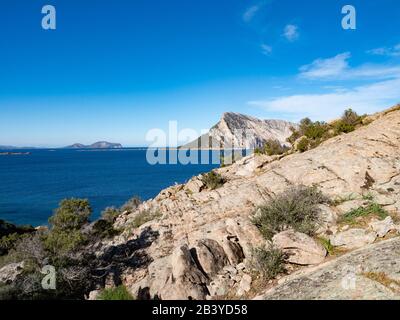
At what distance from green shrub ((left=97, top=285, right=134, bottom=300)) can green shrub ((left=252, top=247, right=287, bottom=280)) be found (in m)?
4.69

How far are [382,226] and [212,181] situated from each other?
12667 millimetres

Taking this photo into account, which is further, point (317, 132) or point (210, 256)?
point (317, 132)

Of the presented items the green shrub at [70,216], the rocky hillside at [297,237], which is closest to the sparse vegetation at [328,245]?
the rocky hillside at [297,237]

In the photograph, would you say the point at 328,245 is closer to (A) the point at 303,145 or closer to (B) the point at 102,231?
(A) the point at 303,145

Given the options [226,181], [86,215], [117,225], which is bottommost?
[117,225]

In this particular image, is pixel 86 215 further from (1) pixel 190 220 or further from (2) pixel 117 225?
(1) pixel 190 220

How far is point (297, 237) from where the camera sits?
10672 mm

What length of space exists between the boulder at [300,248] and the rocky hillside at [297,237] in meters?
0.03

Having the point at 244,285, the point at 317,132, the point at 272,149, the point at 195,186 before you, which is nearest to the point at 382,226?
the point at 244,285

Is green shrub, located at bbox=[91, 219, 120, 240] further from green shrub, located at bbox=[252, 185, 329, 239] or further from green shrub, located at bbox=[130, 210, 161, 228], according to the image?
green shrub, located at bbox=[252, 185, 329, 239]
